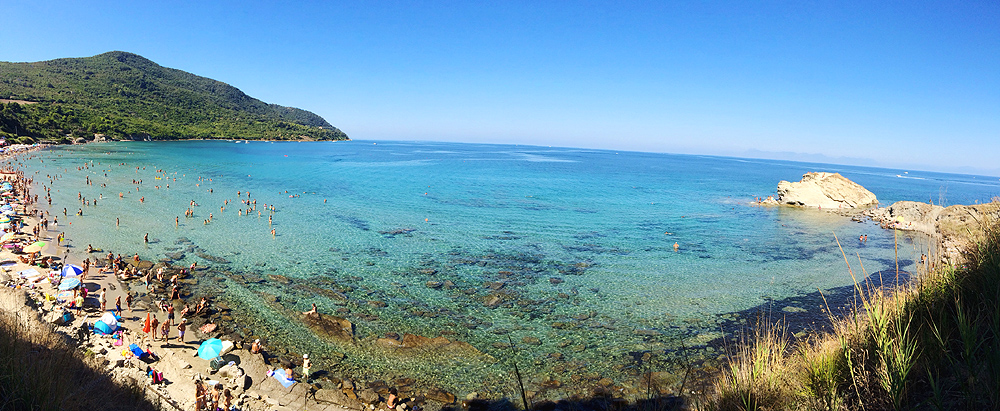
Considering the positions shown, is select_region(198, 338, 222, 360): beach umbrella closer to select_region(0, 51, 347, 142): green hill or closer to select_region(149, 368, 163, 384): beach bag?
select_region(149, 368, 163, 384): beach bag

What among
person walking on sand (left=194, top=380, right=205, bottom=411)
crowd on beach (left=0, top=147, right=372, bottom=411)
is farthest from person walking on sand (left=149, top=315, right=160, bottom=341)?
person walking on sand (left=194, top=380, right=205, bottom=411)

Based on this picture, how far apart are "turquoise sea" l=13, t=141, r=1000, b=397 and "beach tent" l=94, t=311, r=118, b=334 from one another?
3.84 meters

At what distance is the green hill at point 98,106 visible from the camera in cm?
10331

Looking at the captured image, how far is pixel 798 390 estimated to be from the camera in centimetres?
573

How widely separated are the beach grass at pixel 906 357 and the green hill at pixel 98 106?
131m

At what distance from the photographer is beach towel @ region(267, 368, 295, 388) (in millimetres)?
13148

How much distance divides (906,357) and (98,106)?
191 metres

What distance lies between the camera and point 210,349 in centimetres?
1440

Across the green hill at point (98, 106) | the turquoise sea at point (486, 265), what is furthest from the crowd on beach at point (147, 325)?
the green hill at point (98, 106)

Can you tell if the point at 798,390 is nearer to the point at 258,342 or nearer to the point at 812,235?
the point at 258,342

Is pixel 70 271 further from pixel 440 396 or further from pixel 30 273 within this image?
pixel 440 396

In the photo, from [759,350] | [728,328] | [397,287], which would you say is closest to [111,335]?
[397,287]

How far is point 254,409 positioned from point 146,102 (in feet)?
682

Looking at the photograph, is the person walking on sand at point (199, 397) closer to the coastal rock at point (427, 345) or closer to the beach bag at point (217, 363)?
the beach bag at point (217, 363)
